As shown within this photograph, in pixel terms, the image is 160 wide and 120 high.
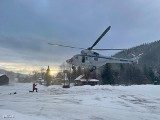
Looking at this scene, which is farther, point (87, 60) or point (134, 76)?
point (134, 76)

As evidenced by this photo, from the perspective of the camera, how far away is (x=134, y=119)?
61.7 ft

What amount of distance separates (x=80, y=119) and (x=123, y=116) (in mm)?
3616

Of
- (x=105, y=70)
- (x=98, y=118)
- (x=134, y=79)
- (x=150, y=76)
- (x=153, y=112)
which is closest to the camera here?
(x=98, y=118)

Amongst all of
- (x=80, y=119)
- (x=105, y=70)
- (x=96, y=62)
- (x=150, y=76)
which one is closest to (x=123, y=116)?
(x=80, y=119)

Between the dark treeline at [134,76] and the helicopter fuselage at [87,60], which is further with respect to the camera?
the dark treeline at [134,76]

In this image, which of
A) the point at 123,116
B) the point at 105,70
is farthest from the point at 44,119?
the point at 105,70

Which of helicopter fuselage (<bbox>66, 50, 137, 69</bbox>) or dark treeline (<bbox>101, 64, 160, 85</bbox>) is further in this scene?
dark treeline (<bbox>101, 64, 160, 85</bbox>)

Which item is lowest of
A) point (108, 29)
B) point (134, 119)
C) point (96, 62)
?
point (134, 119)

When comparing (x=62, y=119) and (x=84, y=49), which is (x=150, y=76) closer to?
(x=84, y=49)

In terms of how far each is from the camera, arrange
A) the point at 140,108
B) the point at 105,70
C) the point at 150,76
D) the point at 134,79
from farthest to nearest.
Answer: the point at 134,79 < the point at 150,76 < the point at 105,70 < the point at 140,108

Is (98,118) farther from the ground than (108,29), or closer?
closer

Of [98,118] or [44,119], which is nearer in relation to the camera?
[44,119]

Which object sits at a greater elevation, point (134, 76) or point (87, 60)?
point (134, 76)

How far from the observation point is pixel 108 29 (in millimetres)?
30219
